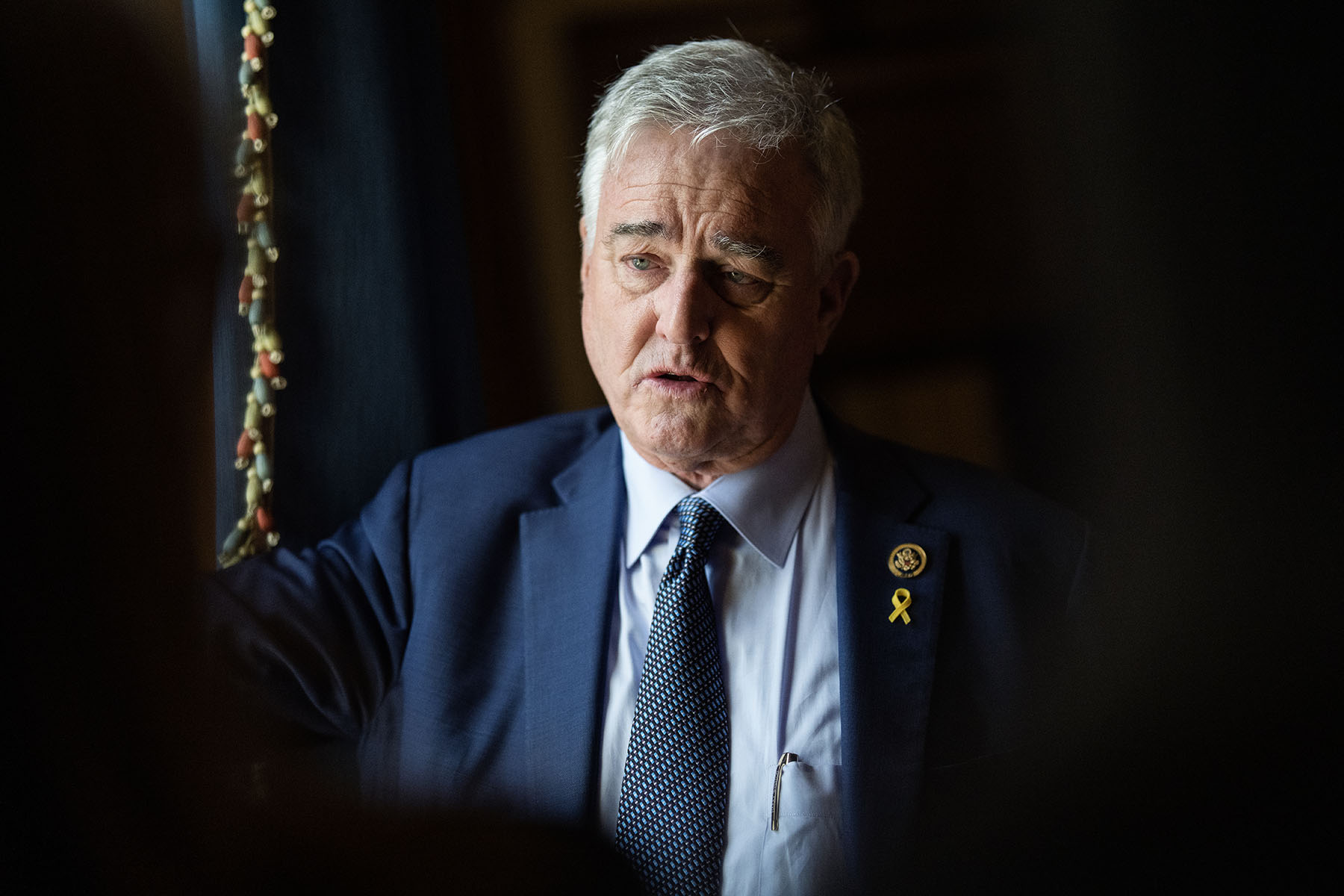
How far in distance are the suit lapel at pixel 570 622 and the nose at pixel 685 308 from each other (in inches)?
9.7

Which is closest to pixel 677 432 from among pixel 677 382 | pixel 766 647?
pixel 677 382

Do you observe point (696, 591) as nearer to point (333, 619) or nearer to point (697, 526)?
point (697, 526)

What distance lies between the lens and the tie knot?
1.30 metres

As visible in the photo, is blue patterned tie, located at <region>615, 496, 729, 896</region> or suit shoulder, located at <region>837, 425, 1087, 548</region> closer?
blue patterned tie, located at <region>615, 496, 729, 896</region>

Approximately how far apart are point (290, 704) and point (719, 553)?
56cm

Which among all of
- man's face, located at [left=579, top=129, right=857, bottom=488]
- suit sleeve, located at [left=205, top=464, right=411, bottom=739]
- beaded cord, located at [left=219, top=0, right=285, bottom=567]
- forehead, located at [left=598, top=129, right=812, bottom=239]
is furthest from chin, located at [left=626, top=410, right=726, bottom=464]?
beaded cord, located at [left=219, top=0, right=285, bottom=567]

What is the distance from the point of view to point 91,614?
0.28m

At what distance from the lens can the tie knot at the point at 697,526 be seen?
130cm

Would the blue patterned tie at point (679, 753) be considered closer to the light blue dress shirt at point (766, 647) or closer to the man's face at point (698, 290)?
the light blue dress shirt at point (766, 647)

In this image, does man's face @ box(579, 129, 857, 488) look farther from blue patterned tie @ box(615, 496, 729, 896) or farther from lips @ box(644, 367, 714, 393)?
blue patterned tie @ box(615, 496, 729, 896)

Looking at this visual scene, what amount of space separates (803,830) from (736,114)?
88 cm

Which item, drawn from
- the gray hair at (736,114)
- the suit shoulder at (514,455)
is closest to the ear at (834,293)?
the gray hair at (736,114)

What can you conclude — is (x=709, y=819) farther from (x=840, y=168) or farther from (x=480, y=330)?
(x=480, y=330)

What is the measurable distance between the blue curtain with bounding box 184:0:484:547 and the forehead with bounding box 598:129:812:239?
0.40 m
